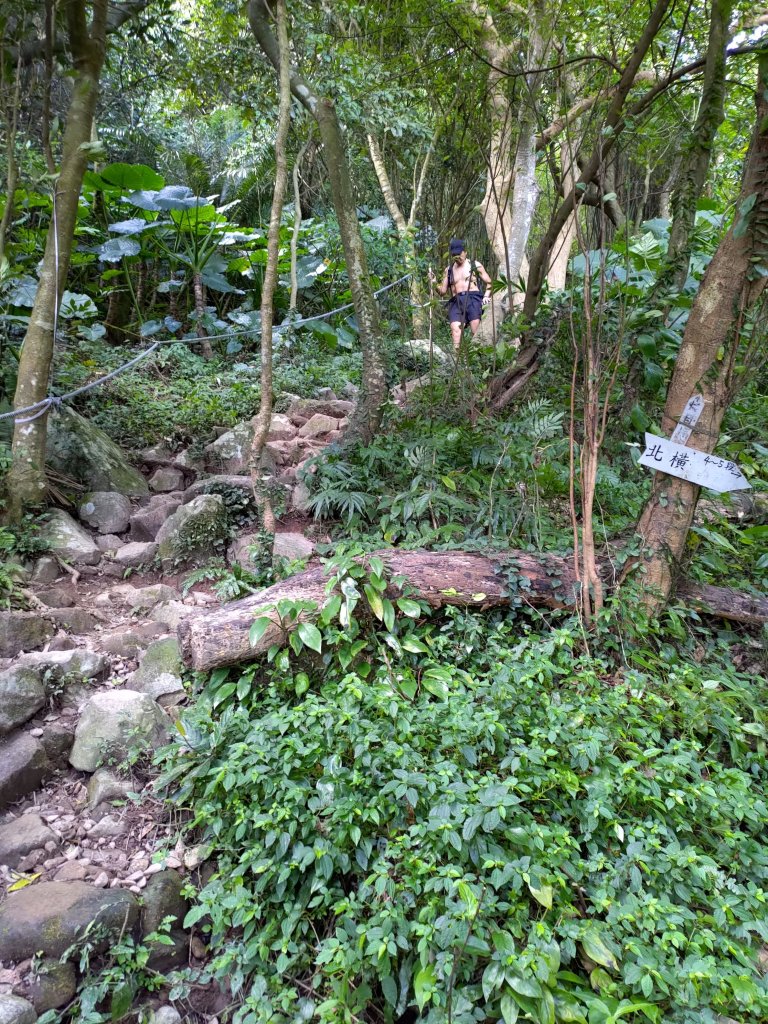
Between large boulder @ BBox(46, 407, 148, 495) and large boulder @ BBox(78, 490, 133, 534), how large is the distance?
0.22m

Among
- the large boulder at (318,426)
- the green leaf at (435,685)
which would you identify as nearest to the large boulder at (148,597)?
the green leaf at (435,685)

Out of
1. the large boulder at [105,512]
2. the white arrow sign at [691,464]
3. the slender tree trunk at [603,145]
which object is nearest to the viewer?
the white arrow sign at [691,464]

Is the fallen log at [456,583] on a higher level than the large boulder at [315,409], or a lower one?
lower

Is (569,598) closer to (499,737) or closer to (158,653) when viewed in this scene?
(499,737)

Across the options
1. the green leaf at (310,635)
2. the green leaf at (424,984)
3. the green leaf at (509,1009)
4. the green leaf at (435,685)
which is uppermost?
the green leaf at (310,635)

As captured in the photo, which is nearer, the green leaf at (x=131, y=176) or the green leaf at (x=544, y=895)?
the green leaf at (x=544, y=895)

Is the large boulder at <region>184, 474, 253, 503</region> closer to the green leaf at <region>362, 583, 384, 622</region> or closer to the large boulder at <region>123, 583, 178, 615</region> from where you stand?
the large boulder at <region>123, 583, 178, 615</region>

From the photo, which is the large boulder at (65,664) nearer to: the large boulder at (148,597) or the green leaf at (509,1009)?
→ the large boulder at (148,597)

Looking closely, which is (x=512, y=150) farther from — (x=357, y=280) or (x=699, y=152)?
(x=699, y=152)

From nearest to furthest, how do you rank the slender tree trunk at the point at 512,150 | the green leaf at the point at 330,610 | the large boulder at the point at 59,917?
1. the large boulder at the point at 59,917
2. the green leaf at the point at 330,610
3. the slender tree trunk at the point at 512,150

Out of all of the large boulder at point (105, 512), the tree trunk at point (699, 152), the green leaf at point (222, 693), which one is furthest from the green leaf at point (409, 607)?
the large boulder at point (105, 512)

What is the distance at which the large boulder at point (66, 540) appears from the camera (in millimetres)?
4238

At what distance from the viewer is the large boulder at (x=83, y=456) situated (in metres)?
5.03

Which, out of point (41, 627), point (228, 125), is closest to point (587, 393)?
point (41, 627)
